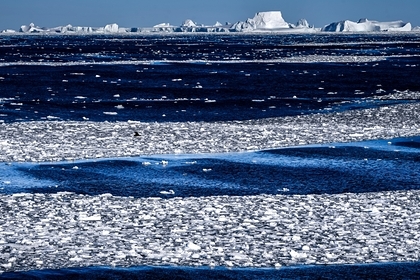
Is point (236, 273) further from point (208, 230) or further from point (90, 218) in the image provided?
point (90, 218)

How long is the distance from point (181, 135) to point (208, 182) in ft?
14.2

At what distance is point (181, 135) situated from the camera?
15523 mm

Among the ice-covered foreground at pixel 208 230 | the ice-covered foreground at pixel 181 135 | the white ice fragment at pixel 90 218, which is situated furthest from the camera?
the ice-covered foreground at pixel 181 135

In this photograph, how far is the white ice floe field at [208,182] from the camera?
7.80 meters

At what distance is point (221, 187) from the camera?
35.9 ft

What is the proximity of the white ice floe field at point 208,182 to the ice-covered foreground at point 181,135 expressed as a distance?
0.04 meters

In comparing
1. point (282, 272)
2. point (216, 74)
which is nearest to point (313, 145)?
point (282, 272)

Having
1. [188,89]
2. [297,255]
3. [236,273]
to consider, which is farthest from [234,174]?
[188,89]

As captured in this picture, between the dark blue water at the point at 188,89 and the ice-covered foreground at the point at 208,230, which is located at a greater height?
the ice-covered foreground at the point at 208,230

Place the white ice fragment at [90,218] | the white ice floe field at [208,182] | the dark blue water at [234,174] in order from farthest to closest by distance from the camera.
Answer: the dark blue water at [234,174], the white ice fragment at [90,218], the white ice floe field at [208,182]

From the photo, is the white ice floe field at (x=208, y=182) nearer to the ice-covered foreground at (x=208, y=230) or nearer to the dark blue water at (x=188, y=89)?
the ice-covered foreground at (x=208, y=230)

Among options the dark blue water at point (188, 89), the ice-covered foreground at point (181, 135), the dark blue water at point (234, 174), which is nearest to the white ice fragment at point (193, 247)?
the dark blue water at point (234, 174)

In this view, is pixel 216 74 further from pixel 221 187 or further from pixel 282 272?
pixel 282 272

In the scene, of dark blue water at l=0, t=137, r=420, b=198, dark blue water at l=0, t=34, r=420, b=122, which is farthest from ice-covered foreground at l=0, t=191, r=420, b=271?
dark blue water at l=0, t=34, r=420, b=122
